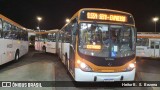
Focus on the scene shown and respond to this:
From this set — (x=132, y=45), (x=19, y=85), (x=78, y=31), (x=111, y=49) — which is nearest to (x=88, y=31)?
(x=78, y=31)

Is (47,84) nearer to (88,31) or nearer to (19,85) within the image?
(19,85)

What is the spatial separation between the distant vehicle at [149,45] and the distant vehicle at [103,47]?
16.3 m

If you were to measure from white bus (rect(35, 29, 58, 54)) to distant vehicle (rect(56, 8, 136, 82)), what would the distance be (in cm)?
1521

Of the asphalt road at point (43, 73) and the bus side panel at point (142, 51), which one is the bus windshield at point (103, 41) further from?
the bus side panel at point (142, 51)

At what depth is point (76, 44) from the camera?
9062mm

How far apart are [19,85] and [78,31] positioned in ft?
10.8

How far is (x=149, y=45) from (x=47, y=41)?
463 inches

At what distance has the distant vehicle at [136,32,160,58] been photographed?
80.6ft

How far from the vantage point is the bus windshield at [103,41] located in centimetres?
883

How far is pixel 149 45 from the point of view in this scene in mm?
24734

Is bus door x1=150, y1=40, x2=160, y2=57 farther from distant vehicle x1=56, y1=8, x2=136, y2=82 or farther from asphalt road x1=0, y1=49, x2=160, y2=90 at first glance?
distant vehicle x1=56, y1=8, x2=136, y2=82

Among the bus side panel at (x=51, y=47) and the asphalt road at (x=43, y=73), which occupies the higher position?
the bus side panel at (x=51, y=47)

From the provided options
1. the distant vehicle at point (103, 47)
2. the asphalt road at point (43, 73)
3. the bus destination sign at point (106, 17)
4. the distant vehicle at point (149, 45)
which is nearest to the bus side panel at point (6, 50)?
the asphalt road at point (43, 73)

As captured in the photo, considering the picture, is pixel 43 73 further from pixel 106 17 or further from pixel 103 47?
pixel 106 17
